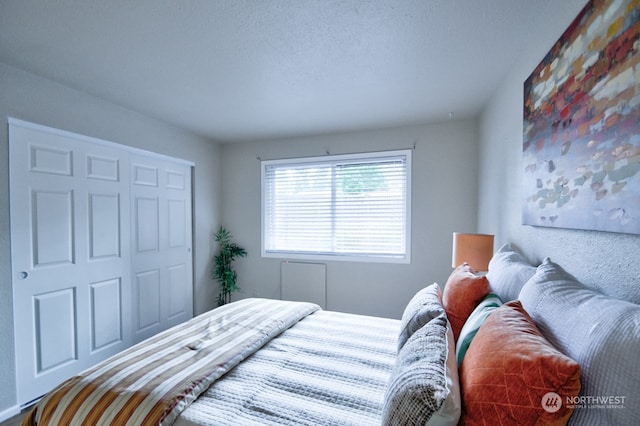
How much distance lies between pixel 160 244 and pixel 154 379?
2.23 m

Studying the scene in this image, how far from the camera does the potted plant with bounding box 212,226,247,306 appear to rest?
3.76 m

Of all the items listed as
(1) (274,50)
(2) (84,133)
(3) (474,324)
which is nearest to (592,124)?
(3) (474,324)

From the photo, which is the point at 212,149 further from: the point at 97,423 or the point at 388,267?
the point at 97,423

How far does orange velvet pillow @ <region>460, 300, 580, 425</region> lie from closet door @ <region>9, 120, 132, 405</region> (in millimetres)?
2890

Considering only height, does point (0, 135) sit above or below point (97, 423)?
above

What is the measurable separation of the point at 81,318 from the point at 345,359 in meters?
2.37

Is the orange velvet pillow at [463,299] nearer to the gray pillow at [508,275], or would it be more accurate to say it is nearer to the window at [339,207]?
the gray pillow at [508,275]

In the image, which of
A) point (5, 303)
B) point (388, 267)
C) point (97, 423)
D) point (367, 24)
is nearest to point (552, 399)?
point (97, 423)

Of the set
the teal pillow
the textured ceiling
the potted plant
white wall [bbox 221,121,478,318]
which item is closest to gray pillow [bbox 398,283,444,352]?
the teal pillow

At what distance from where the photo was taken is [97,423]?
3.40 ft

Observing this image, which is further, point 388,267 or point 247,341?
point 388,267

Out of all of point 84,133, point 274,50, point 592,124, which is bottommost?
point 592,124

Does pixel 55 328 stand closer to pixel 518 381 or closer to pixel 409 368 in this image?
pixel 409 368

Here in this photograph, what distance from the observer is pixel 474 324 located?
1.12 metres
